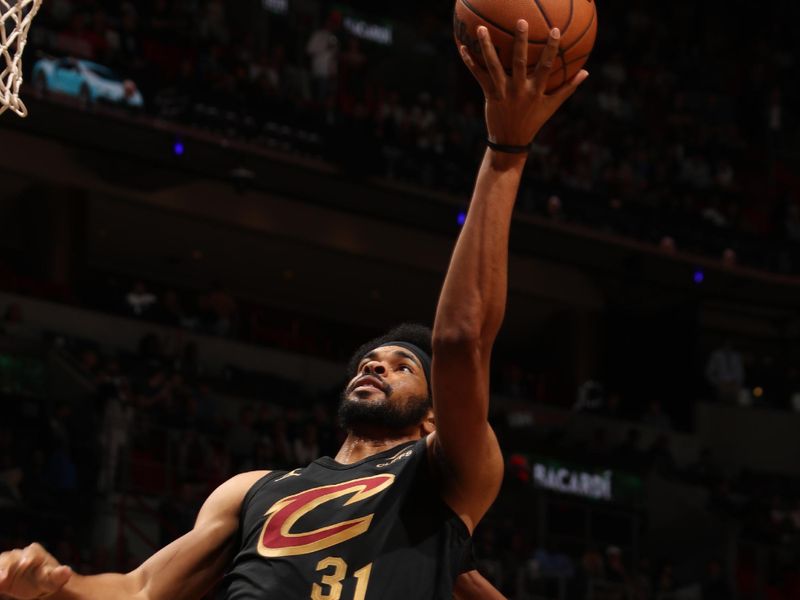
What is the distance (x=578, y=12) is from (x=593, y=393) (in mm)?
19384

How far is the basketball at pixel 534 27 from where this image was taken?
3588 mm

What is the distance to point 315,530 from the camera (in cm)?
388

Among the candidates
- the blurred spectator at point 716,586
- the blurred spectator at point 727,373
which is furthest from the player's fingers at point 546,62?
the blurred spectator at point 727,373

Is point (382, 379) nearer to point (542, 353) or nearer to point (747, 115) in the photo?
point (542, 353)

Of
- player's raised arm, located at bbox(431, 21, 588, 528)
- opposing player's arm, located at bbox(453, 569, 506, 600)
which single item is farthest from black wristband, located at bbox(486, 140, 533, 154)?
opposing player's arm, located at bbox(453, 569, 506, 600)

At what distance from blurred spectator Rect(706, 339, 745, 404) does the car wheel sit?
10.5 meters

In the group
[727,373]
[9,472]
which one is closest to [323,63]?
[727,373]

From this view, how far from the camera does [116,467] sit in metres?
13.9

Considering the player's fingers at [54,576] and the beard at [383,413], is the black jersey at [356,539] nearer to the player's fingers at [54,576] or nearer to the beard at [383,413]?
the beard at [383,413]

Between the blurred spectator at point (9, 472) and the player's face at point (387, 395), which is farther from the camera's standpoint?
the blurred spectator at point (9, 472)

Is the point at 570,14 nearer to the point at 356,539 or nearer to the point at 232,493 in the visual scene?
the point at 356,539

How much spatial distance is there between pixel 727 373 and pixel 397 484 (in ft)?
65.7

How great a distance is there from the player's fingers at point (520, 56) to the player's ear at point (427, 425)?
3.59 ft

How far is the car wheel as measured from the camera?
17.8 m
